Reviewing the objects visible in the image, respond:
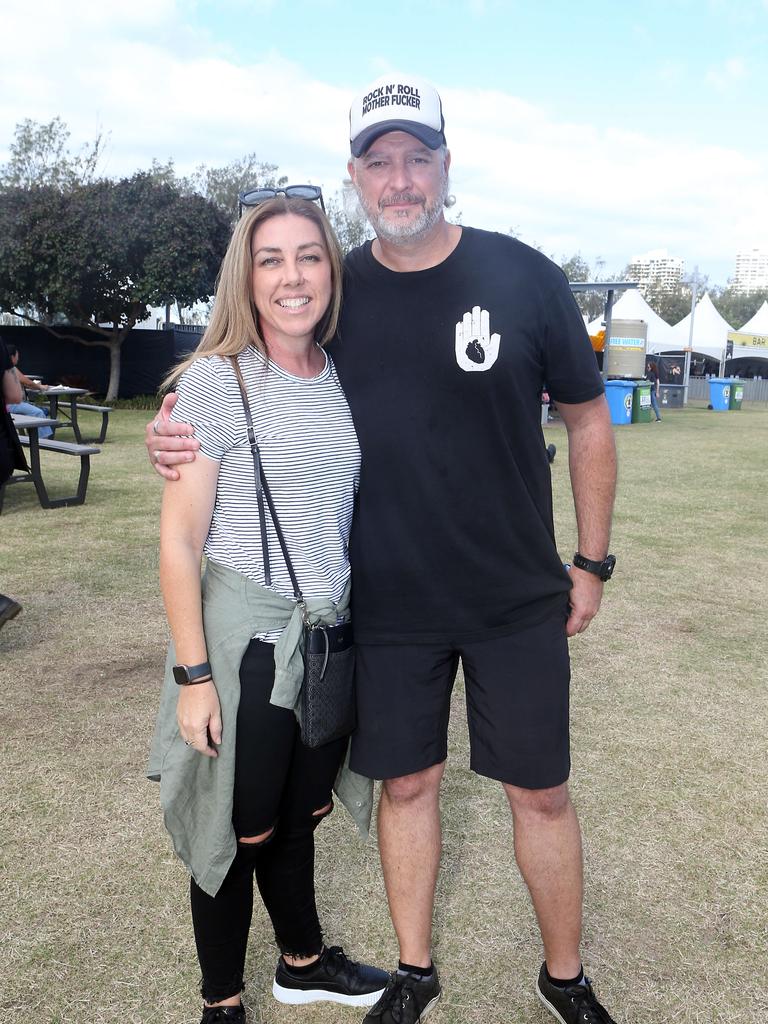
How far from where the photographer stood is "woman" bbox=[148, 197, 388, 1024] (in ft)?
5.75

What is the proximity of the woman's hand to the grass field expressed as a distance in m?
0.82

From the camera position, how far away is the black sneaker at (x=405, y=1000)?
2059 millimetres

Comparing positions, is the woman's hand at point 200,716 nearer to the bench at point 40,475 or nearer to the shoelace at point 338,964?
the shoelace at point 338,964

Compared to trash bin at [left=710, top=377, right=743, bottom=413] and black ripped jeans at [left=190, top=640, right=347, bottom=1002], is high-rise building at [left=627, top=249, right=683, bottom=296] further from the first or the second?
black ripped jeans at [left=190, top=640, right=347, bottom=1002]

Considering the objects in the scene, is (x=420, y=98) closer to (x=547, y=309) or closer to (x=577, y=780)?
(x=547, y=309)

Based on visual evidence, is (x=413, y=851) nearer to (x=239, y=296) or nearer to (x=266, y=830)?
(x=266, y=830)

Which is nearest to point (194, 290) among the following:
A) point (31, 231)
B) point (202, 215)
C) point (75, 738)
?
point (202, 215)

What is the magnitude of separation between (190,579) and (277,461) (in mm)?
296

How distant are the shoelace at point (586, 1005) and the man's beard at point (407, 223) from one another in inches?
70.8

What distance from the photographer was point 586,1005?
6.67 ft

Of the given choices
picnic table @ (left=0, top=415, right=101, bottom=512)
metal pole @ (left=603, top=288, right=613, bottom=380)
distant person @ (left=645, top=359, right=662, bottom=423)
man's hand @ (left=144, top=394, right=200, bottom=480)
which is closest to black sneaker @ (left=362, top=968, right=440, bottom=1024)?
man's hand @ (left=144, top=394, right=200, bottom=480)

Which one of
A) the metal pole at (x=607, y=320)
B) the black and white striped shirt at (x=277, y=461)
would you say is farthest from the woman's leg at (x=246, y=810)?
the metal pole at (x=607, y=320)

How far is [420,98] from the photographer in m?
2.02

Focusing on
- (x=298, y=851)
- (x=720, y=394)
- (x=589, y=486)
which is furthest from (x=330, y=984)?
(x=720, y=394)
